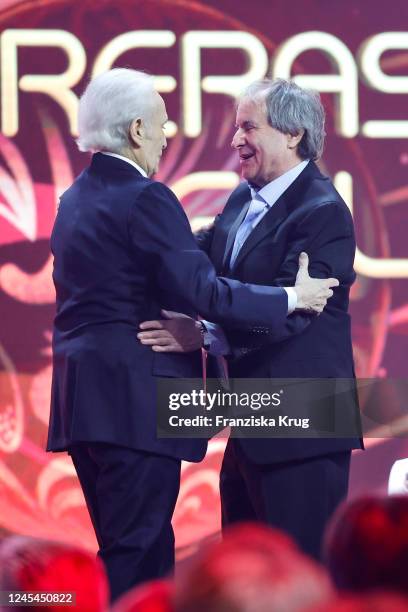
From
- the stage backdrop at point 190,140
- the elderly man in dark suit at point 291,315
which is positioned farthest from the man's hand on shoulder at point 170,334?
the stage backdrop at point 190,140

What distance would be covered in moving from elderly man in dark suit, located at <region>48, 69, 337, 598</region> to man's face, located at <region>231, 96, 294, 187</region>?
249mm

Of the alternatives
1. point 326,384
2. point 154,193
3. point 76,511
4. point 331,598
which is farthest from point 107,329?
point 76,511

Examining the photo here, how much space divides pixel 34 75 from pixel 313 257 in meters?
1.62

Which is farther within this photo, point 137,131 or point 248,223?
point 248,223

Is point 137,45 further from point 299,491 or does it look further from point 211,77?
point 299,491

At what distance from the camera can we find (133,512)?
151cm

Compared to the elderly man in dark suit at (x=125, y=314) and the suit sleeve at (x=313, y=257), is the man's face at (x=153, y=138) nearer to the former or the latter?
the elderly man in dark suit at (x=125, y=314)

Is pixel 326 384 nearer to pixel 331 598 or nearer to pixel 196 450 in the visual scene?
pixel 196 450

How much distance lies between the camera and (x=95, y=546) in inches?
119

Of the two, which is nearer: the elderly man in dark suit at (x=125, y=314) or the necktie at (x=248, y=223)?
the elderly man in dark suit at (x=125, y=314)

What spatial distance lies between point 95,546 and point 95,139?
1733 mm

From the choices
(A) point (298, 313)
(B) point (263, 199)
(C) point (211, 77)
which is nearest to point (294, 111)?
(B) point (263, 199)

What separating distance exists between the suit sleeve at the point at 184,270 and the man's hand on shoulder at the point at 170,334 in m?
0.04

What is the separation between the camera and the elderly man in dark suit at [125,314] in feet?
4.99
